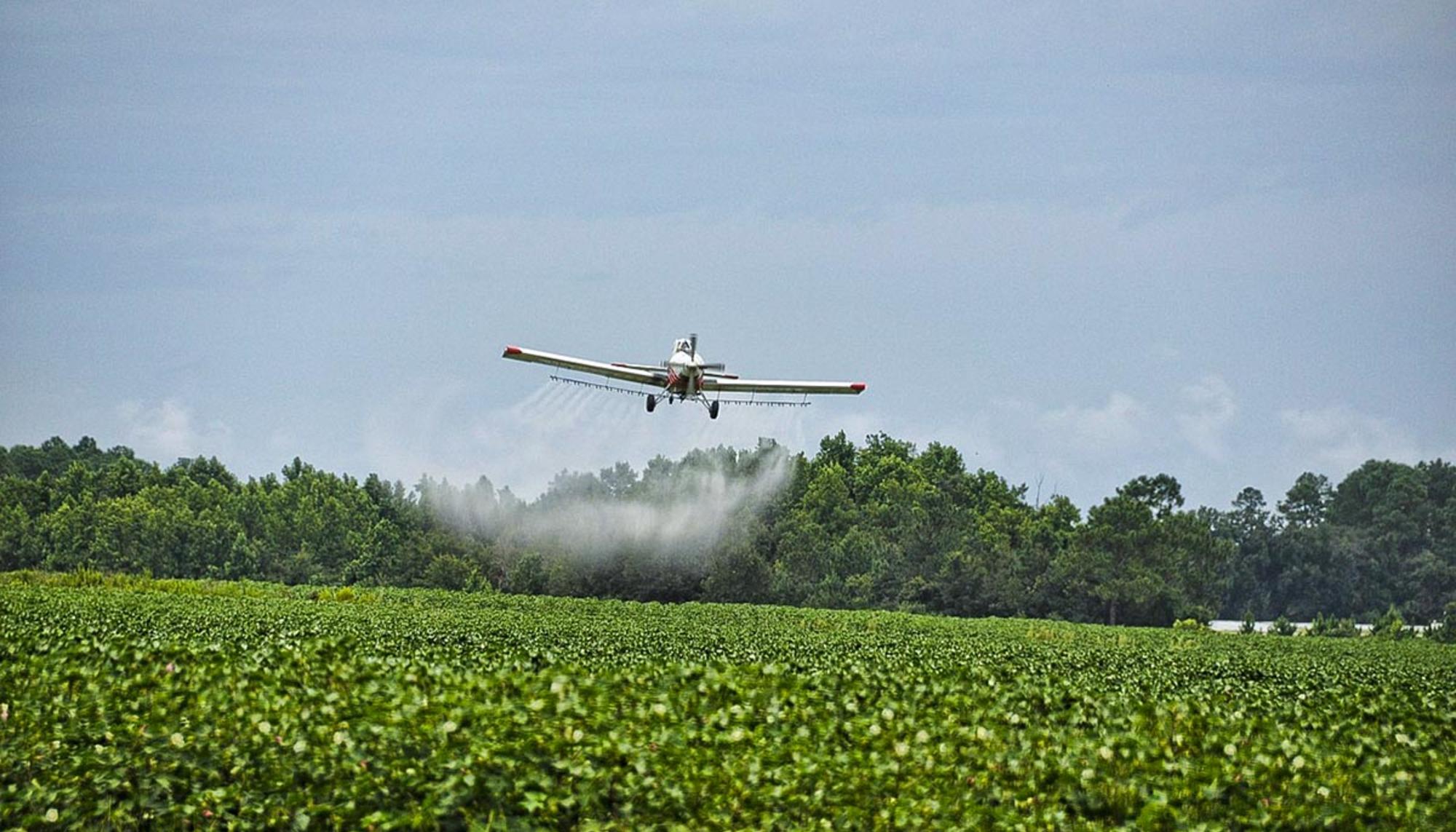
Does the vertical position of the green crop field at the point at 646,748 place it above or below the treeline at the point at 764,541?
below

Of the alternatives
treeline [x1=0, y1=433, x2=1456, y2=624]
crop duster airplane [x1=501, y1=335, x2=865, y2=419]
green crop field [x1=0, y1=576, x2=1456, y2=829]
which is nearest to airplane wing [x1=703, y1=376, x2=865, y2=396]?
crop duster airplane [x1=501, y1=335, x2=865, y2=419]

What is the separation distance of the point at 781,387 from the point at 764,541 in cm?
5064

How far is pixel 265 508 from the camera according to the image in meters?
127

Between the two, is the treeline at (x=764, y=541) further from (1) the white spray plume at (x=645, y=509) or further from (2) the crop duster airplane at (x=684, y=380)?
(2) the crop duster airplane at (x=684, y=380)

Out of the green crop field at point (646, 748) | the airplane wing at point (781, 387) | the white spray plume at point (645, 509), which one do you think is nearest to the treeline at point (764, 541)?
the white spray plume at point (645, 509)

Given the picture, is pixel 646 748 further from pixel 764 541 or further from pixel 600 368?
pixel 764 541

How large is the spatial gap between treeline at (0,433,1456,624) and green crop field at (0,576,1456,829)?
73011 mm

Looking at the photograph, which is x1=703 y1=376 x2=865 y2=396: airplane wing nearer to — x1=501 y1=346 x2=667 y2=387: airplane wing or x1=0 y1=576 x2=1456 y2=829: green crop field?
x1=501 y1=346 x2=667 y2=387: airplane wing

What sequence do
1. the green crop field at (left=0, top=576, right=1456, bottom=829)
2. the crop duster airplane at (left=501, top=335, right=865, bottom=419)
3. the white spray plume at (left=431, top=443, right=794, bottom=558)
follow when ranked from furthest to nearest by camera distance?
the white spray plume at (left=431, top=443, right=794, bottom=558)
the crop duster airplane at (left=501, top=335, right=865, bottom=419)
the green crop field at (left=0, top=576, right=1456, bottom=829)

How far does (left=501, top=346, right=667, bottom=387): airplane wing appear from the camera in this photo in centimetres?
4488

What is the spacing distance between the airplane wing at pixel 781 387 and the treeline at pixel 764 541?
42.4 m

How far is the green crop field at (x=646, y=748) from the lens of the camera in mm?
13719

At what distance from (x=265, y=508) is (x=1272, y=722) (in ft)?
387

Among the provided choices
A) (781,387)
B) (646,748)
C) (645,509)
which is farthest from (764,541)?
(646,748)
